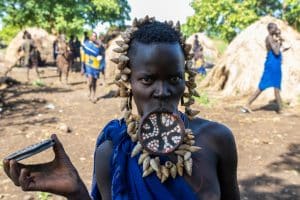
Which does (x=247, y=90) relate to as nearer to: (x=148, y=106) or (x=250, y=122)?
(x=250, y=122)

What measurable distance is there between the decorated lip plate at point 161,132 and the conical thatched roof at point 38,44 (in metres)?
20.3

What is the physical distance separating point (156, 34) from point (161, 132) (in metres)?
0.33

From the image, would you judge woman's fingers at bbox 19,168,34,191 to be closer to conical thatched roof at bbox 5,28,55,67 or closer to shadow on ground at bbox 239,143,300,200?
shadow on ground at bbox 239,143,300,200

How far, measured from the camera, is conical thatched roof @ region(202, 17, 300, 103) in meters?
9.90

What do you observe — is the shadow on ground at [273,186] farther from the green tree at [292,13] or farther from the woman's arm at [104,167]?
the green tree at [292,13]

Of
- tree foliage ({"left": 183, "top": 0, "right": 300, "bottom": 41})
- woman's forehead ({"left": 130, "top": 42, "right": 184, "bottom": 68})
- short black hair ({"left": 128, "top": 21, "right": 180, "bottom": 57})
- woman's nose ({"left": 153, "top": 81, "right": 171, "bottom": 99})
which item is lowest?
woman's nose ({"left": 153, "top": 81, "right": 171, "bottom": 99})

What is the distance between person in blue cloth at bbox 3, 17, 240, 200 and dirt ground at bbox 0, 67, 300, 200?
307 cm

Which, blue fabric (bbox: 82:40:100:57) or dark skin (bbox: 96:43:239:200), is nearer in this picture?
Answer: dark skin (bbox: 96:43:239:200)

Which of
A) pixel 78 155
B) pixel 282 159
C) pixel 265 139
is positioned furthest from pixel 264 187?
pixel 78 155

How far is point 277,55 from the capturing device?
8258 mm

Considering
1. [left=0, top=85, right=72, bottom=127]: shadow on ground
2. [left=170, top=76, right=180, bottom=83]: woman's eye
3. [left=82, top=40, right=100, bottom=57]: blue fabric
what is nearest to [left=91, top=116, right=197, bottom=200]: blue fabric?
[left=170, top=76, right=180, bottom=83]: woman's eye

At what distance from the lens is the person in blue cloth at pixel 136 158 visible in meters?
1.44

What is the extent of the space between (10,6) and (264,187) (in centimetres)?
2102

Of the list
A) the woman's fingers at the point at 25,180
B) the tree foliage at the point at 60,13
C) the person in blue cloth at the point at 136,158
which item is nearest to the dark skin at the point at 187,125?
the person in blue cloth at the point at 136,158
